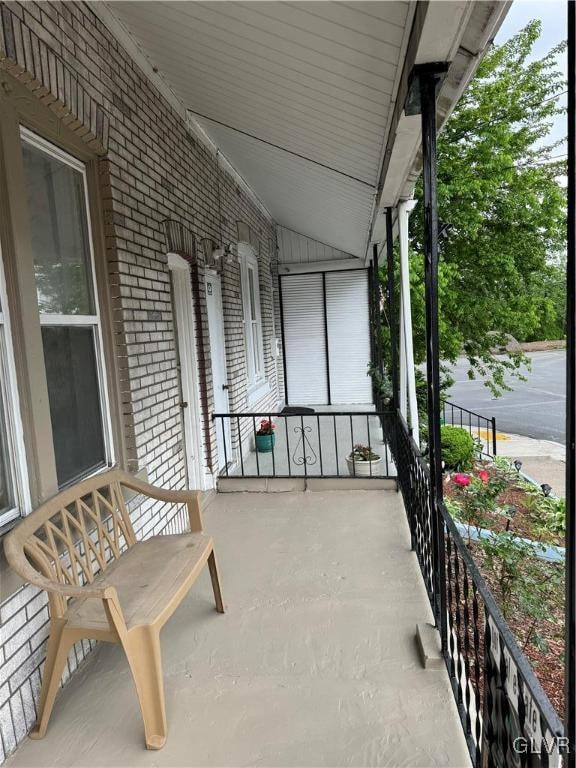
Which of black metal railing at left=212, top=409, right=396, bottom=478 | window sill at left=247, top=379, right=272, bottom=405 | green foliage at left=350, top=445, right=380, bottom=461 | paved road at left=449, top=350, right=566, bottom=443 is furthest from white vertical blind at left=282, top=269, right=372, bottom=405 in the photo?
green foliage at left=350, top=445, right=380, bottom=461

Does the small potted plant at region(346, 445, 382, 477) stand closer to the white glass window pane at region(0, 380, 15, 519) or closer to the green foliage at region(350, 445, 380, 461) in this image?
the green foliage at region(350, 445, 380, 461)

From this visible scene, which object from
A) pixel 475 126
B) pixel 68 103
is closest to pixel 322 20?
pixel 68 103

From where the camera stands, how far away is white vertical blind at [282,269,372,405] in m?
8.81

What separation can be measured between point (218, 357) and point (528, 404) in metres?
11.6

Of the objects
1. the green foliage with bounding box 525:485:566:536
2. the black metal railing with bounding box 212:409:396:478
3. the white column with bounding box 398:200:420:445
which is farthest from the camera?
the black metal railing with bounding box 212:409:396:478

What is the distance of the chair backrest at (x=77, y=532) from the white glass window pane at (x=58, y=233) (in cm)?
84

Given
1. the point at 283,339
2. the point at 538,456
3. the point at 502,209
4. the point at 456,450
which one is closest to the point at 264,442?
the point at 456,450

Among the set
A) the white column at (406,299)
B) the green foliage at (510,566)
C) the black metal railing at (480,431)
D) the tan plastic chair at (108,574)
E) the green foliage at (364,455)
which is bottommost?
the black metal railing at (480,431)

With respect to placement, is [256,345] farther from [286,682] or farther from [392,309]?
[286,682]

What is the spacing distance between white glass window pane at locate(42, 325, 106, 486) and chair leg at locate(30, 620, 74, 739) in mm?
677

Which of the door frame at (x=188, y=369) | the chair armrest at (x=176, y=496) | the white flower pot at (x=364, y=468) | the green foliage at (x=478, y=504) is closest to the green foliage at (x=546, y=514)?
the green foliage at (x=478, y=504)

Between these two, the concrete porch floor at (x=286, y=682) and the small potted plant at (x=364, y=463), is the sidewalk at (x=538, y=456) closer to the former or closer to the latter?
the small potted plant at (x=364, y=463)

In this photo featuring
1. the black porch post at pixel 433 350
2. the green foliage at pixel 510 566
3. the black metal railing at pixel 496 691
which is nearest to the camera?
the black metal railing at pixel 496 691

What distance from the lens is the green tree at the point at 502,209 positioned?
8.27m
